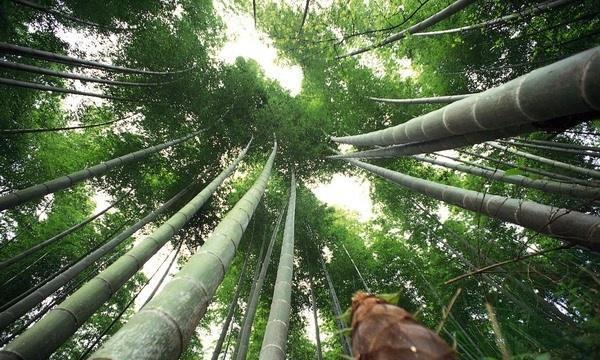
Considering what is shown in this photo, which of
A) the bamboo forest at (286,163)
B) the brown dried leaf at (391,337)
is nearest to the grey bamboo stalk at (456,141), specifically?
the bamboo forest at (286,163)

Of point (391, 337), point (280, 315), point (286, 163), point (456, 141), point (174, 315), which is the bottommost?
point (391, 337)

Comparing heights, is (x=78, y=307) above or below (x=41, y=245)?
below

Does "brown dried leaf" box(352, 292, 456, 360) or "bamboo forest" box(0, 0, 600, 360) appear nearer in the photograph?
"brown dried leaf" box(352, 292, 456, 360)

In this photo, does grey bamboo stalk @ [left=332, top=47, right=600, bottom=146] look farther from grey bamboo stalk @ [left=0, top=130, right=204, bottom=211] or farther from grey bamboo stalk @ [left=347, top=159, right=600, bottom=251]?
grey bamboo stalk @ [left=0, top=130, right=204, bottom=211]

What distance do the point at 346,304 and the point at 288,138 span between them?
15.3ft

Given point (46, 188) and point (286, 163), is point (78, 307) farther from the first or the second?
point (286, 163)

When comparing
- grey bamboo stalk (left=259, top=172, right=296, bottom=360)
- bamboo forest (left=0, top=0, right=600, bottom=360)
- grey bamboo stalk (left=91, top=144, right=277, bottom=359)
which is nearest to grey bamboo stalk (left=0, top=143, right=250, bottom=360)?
bamboo forest (left=0, top=0, right=600, bottom=360)

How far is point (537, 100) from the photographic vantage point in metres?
1.26

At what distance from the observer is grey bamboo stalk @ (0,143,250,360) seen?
2252 millimetres

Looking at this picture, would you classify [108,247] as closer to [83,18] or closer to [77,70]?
[83,18]

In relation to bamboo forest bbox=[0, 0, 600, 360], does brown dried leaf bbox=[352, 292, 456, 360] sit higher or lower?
lower

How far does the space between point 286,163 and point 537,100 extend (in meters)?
8.38

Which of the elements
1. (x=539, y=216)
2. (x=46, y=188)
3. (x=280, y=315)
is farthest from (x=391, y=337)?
(x=46, y=188)

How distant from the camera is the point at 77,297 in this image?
2.78 meters
